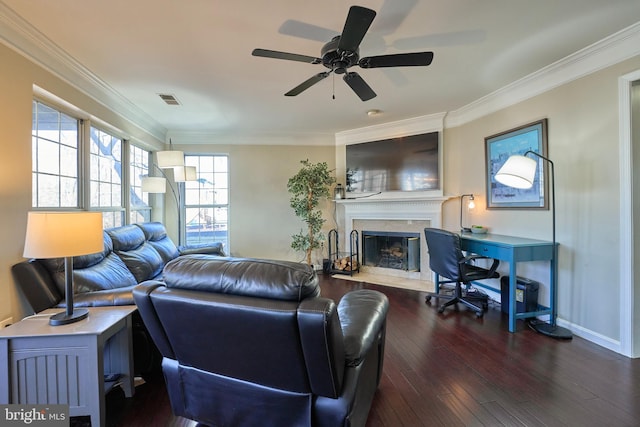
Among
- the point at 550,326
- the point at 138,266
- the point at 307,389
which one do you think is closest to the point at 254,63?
the point at 138,266

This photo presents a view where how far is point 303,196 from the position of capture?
201 inches

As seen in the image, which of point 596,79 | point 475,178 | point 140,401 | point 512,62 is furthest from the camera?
point 475,178

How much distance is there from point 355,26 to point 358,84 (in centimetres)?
69

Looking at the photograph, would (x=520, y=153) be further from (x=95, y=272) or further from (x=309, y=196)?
(x=95, y=272)

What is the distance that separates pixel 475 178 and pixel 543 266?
1406 millimetres

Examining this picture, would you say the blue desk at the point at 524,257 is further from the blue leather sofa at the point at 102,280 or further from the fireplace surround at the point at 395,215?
the blue leather sofa at the point at 102,280

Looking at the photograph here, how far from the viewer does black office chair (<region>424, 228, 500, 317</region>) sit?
311 centimetres

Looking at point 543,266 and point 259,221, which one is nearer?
point 543,266

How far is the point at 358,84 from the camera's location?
91.7 inches

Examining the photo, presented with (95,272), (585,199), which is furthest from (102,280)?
(585,199)

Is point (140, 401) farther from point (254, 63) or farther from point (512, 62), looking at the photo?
point (512, 62)

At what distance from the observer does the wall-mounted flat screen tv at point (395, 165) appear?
4379 mm

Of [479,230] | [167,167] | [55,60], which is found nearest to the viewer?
[55,60]

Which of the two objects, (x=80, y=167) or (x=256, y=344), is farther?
(x=80, y=167)
